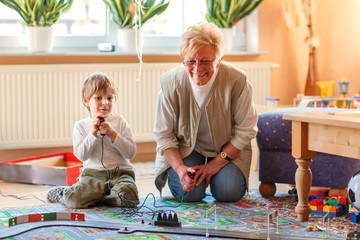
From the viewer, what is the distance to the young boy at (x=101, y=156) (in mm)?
2668

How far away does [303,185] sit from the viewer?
7.89 feet

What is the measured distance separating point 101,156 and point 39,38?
1.32 m

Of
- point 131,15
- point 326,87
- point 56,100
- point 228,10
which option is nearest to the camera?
point 56,100

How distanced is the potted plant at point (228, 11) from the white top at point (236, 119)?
1467mm

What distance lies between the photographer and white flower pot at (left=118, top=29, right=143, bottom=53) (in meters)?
3.97

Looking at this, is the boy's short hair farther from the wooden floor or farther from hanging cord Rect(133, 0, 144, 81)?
hanging cord Rect(133, 0, 144, 81)

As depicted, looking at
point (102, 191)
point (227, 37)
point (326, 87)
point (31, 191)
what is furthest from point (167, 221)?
point (326, 87)

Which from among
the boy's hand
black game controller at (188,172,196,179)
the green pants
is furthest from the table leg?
the boy's hand

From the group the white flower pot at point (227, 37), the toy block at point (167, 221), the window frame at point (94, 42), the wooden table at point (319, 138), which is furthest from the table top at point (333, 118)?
the window frame at point (94, 42)

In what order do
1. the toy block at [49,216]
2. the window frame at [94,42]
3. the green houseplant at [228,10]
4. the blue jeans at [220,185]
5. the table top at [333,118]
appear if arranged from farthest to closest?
the green houseplant at [228,10]
the window frame at [94,42]
the blue jeans at [220,185]
the toy block at [49,216]
the table top at [333,118]

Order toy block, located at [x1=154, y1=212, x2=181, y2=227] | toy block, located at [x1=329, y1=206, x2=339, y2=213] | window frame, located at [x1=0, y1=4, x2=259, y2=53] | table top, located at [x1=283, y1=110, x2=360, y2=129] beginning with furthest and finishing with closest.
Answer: window frame, located at [x1=0, y1=4, x2=259, y2=53] → toy block, located at [x1=329, y1=206, x2=339, y2=213] → toy block, located at [x1=154, y1=212, x2=181, y2=227] → table top, located at [x1=283, y1=110, x2=360, y2=129]

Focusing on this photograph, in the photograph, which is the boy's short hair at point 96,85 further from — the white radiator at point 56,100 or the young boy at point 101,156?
the white radiator at point 56,100

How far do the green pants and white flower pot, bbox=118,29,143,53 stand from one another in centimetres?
143

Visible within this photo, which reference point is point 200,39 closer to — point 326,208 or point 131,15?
point 326,208
